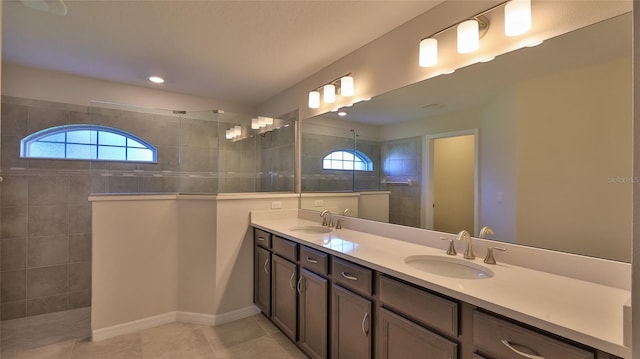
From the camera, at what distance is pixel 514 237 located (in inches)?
58.0

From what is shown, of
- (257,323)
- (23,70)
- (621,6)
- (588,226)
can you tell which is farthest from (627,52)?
(23,70)

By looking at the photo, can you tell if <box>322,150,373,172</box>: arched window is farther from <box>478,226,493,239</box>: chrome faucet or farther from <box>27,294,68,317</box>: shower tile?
<box>27,294,68,317</box>: shower tile

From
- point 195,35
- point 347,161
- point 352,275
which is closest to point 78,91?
point 195,35

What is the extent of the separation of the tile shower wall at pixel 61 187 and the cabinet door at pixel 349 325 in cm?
179

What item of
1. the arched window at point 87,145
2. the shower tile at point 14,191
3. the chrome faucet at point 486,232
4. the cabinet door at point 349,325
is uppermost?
the arched window at point 87,145

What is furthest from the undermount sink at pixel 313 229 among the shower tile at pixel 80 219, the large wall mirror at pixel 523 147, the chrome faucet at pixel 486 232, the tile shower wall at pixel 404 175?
the shower tile at pixel 80 219

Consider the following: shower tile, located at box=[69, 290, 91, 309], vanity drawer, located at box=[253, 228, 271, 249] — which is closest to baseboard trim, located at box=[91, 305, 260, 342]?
vanity drawer, located at box=[253, 228, 271, 249]

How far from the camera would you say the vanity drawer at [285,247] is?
A: 220 cm

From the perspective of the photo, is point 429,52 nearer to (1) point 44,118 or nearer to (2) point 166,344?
(2) point 166,344

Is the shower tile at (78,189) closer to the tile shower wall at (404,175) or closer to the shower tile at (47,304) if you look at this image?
the shower tile at (47,304)

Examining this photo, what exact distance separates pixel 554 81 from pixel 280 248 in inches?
80.9

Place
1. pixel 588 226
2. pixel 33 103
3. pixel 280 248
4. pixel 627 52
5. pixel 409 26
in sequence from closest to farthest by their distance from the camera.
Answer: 1. pixel 627 52
2. pixel 588 226
3. pixel 409 26
4. pixel 280 248
5. pixel 33 103

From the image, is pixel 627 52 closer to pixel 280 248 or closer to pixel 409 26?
pixel 409 26

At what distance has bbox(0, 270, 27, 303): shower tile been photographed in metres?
2.77
